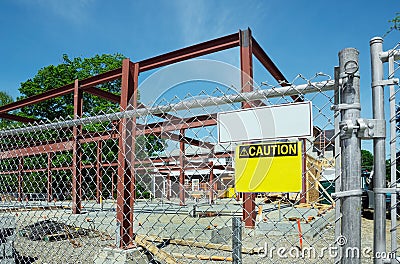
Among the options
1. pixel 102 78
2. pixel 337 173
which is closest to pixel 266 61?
pixel 102 78

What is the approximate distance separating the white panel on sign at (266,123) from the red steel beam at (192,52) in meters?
6.00

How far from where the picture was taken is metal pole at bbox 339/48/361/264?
1373 mm

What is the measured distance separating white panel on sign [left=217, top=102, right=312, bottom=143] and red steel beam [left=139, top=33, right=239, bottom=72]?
19.7ft

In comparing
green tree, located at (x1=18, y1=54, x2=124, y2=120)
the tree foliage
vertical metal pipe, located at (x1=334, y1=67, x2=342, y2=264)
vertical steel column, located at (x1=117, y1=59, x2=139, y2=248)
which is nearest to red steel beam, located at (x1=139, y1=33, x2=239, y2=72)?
vertical steel column, located at (x1=117, y1=59, x2=139, y2=248)

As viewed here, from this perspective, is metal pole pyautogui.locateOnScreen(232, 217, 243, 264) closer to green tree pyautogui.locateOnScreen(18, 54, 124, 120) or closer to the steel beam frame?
the steel beam frame

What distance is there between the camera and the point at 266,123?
5.15 ft

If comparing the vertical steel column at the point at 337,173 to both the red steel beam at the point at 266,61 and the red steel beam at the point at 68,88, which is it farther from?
the red steel beam at the point at 68,88

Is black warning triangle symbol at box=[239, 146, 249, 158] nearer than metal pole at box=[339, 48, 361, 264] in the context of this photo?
No

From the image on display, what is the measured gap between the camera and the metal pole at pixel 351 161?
137 centimetres

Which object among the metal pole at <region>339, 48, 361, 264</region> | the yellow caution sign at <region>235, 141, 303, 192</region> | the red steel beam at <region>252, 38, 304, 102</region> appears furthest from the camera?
the red steel beam at <region>252, 38, 304, 102</region>

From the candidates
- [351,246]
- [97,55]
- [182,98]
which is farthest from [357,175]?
[97,55]

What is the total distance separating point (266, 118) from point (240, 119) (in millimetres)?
144

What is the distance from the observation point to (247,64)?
6.99 m

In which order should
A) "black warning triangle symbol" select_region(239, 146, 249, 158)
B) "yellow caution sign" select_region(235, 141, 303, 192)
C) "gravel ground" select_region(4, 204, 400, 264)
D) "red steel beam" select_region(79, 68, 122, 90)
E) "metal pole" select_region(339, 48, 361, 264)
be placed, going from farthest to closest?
"red steel beam" select_region(79, 68, 122, 90) < "gravel ground" select_region(4, 204, 400, 264) < "black warning triangle symbol" select_region(239, 146, 249, 158) < "yellow caution sign" select_region(235, 141, 303, 192) < "metal pole" select_region(339, 48, 361, 264)
